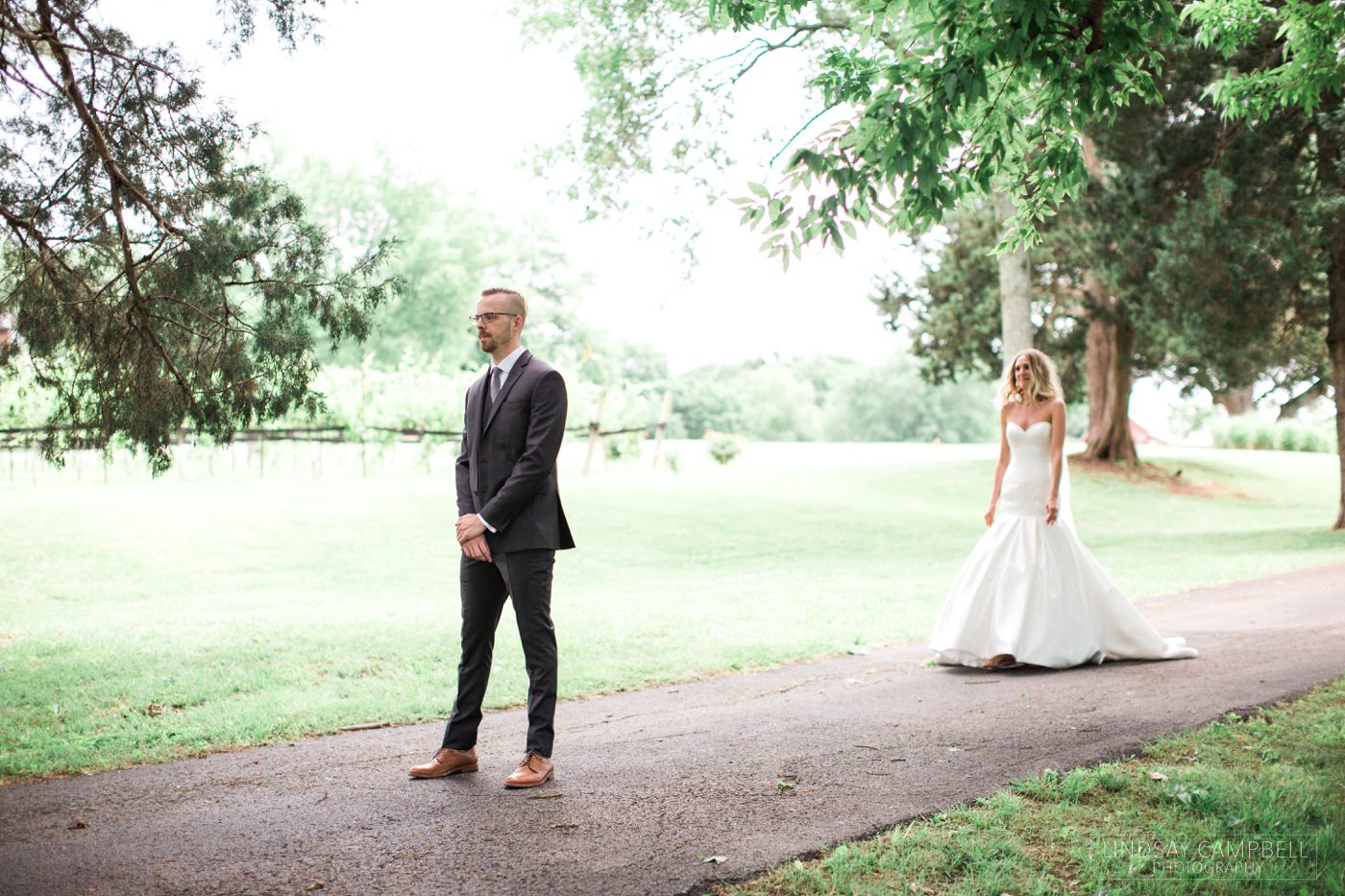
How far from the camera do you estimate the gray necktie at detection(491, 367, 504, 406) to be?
5395 millimetres

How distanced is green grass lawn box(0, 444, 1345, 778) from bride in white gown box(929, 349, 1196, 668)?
1.62 metres

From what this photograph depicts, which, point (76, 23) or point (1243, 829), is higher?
point (76, 23)

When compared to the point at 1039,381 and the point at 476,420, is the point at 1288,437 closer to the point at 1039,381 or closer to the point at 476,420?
the point at 1039,381

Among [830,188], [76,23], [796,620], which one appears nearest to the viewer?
[830,188]

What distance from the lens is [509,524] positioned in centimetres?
522

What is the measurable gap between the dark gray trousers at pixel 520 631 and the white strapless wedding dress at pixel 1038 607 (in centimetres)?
408

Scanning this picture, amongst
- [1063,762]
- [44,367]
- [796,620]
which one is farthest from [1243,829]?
[44,367]

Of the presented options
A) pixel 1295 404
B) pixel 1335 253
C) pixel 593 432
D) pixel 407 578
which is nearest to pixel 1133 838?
pixel 407 578

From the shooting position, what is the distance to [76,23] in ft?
24.8

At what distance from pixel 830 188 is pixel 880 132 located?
0.60 m

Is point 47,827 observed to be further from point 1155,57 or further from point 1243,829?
point 1155,57

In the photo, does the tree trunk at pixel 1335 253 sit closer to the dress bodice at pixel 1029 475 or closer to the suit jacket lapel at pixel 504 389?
the dress bodice at pixel 1029 475

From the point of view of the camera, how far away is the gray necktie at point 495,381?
5395 millimetres

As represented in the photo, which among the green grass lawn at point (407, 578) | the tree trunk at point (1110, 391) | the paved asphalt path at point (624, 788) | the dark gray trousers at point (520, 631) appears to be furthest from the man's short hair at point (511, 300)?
the tree trunk at point (1110, 391)
